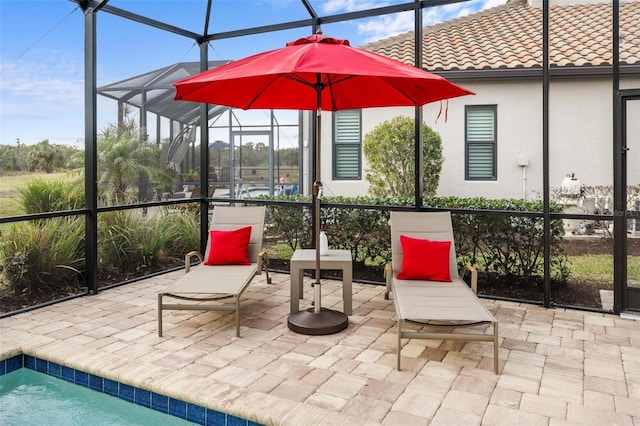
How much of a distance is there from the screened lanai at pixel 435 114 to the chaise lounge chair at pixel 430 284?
766 millimetres

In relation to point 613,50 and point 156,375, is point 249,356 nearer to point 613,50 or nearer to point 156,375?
point 156,375

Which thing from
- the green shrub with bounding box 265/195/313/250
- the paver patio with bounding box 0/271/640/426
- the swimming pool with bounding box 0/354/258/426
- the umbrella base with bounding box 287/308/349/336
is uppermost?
the green shrub with bounding box 265/195/313/250

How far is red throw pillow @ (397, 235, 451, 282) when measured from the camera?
4852 millimetres

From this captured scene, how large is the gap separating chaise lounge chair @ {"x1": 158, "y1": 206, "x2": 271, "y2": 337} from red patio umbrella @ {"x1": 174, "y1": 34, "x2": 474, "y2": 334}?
689mm

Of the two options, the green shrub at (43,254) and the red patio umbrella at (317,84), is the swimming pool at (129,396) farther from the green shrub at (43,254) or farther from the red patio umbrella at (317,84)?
the green shrub at (43,254)

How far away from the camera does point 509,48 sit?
680 cm

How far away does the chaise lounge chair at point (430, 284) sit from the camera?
382 centimetres

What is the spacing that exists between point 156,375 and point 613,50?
16.8ft

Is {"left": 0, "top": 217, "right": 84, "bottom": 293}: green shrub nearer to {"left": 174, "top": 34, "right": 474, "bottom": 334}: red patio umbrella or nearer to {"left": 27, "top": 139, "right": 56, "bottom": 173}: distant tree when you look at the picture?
{"left": 27, "top": 139, "right": 56, "bottom": 173}: distant tree

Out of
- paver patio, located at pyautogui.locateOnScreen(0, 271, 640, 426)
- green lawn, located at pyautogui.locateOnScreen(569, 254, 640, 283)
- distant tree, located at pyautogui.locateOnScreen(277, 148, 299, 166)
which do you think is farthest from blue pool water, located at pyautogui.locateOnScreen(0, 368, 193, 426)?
green lawn, located at pyautogui.locateOnScreen(569, 254, 640, 283)

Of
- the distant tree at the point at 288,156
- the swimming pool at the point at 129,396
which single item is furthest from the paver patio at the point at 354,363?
the distant tree at the point at 288,156

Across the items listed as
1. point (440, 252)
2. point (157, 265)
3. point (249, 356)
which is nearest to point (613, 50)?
point (440, 252)

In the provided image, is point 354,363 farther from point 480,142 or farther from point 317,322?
point 480,142

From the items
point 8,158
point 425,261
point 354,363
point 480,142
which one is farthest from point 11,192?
point 480,142
